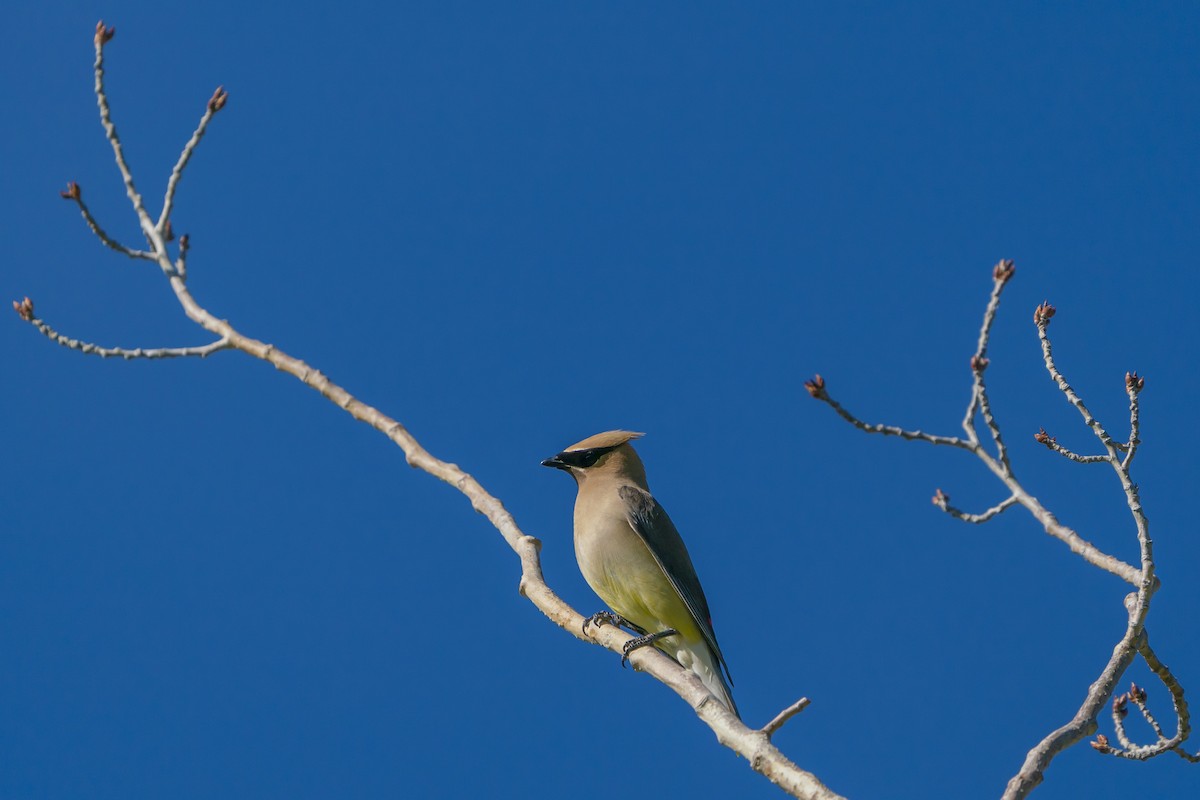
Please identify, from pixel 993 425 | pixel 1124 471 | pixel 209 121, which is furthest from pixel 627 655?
pixel 209 121

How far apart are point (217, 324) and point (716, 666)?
102 inches

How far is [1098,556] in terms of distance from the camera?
11.0 feet

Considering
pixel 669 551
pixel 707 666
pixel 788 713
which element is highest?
pixel 669 551

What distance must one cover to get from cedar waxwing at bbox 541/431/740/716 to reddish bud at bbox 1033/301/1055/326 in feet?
7.76

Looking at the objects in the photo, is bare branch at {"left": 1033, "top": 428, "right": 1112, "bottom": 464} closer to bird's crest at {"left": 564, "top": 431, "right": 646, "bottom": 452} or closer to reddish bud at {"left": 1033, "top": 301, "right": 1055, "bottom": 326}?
reddish bud at {"left": 1033, "top": 301, "right": 1055, "bottom": 326}

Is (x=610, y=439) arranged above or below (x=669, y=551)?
above

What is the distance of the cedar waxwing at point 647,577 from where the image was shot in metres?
5.41

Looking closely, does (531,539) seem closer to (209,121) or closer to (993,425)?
(993,425)

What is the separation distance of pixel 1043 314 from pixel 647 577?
2422 mm

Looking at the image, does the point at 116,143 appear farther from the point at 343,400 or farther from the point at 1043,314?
the point at 1043,314

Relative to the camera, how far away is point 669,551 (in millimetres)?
5582

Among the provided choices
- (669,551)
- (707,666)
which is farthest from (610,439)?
(707,666)

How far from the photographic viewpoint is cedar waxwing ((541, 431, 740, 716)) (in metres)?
5.41

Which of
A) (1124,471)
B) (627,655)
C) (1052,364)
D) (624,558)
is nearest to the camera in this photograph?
(1124,471)
